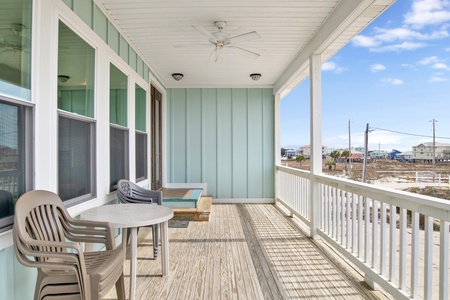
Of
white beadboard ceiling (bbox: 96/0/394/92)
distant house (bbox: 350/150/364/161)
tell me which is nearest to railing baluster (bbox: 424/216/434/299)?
distant house (bbox: 350/150/364/161)

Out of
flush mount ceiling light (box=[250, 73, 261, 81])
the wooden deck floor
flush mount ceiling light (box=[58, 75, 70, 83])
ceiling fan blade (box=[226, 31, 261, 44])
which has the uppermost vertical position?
flush mount ceiling light (box=[250, 73, 261, 81])

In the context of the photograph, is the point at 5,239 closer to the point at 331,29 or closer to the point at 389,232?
the point at 389,232

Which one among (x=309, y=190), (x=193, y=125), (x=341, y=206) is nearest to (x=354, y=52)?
(x=309, y=190)

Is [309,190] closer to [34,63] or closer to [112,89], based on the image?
[112,89]

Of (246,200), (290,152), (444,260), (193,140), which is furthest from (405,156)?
(193,140)

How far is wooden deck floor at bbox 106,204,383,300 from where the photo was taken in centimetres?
230

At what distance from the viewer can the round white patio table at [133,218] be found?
2.06 m

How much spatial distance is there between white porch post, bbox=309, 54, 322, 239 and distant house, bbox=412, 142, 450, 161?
164 cm

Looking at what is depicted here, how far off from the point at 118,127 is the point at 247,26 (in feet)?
6.61

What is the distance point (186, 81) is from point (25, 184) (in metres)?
4.60

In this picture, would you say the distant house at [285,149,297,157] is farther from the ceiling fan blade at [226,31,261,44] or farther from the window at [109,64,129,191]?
the window at [109,64,129,191]

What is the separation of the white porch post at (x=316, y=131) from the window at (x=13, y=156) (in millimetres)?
3157

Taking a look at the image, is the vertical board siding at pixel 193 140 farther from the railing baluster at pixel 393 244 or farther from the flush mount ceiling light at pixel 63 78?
the railing baluster at pixel 393 244

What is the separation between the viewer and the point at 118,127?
137 inches
